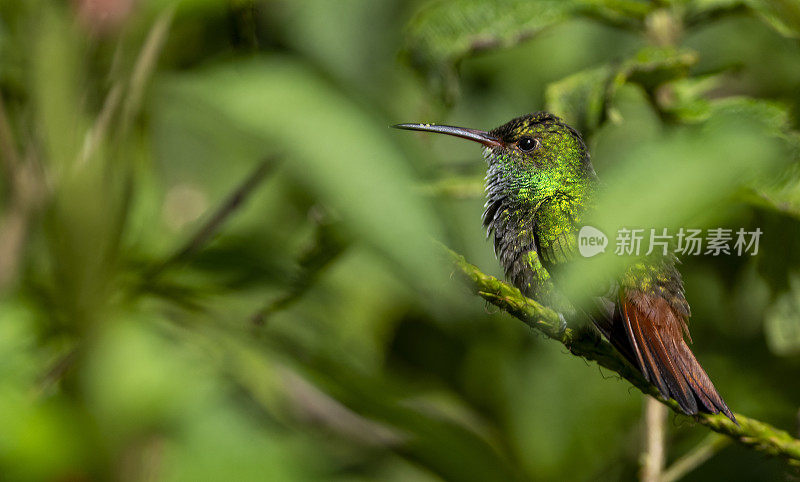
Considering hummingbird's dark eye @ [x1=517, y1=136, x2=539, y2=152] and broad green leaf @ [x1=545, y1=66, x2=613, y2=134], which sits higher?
broad green leaf @ [x1=545, y1=66, x2=613, y2=134]

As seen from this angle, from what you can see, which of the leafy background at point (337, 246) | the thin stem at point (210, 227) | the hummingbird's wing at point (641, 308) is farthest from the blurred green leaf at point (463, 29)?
the thin stem at point (210, 227)

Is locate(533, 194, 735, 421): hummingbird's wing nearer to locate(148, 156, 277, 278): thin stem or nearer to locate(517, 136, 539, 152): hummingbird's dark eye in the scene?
locate(517, 136, 539, 152): hummingbird's dark eye

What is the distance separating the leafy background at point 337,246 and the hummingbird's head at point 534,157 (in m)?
0.08

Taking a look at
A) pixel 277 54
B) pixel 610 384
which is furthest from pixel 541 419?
pixel 277 54

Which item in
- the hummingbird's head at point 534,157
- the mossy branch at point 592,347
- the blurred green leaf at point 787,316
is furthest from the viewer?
the blurred green leaf at point 787,316

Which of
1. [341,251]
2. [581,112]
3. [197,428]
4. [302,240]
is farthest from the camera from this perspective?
[302,240]

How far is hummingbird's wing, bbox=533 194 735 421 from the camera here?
1.02 ft

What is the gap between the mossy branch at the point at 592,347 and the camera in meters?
0.25

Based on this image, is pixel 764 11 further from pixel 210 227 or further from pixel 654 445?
pixel 210 227

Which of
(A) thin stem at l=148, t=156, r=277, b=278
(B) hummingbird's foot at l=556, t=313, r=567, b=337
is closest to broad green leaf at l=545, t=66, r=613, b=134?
(B) hummingbird's foot at l=556, t=313, r=567, b=337

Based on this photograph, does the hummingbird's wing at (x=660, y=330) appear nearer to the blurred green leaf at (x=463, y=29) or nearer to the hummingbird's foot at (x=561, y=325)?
the hummingbird's foot at (x=561, y=325)

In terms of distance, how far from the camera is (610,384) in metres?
0.66

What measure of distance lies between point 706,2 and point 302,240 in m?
0.51

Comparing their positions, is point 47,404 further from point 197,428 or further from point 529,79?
point 529,79
